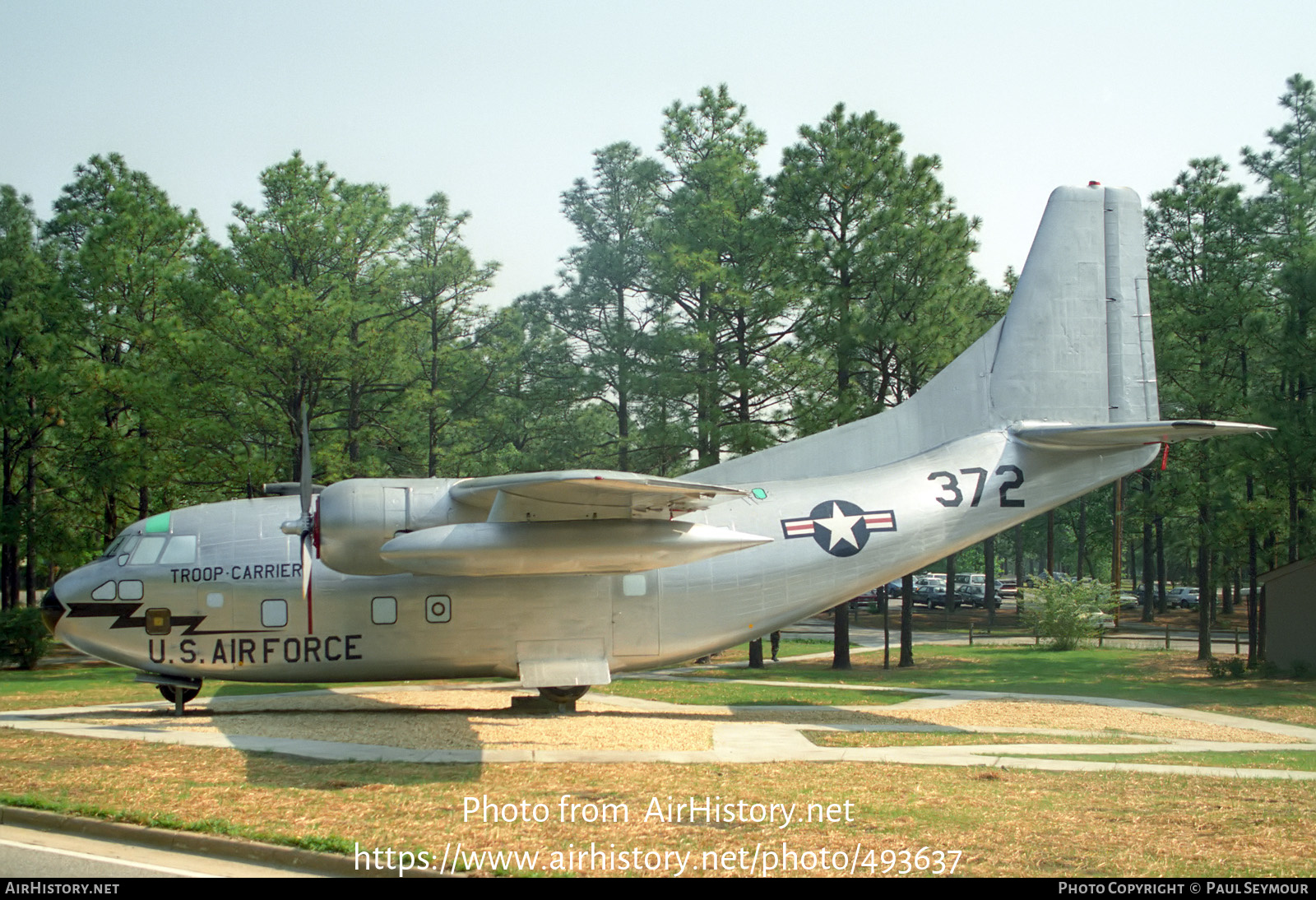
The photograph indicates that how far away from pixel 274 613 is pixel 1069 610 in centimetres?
2988

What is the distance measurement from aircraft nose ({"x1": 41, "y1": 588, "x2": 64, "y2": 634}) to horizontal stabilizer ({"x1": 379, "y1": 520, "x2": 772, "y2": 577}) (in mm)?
6342

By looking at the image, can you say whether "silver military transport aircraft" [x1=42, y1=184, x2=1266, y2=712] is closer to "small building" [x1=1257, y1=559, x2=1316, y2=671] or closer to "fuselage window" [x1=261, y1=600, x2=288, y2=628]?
"fuselage window" [x1=261, y1=600, x2=288, y2=628]

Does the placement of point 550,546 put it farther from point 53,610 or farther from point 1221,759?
point 1221,759

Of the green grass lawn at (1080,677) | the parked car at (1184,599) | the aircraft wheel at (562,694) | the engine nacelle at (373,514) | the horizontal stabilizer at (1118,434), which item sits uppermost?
the horizontal stabilizer at (1118,434)

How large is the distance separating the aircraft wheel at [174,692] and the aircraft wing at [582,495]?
638cm

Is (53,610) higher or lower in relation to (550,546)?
lower

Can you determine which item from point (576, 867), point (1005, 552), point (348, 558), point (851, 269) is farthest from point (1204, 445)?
point (1005, 552)

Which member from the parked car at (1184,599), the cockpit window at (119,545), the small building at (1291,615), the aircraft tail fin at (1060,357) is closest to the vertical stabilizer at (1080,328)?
the aircraft tail fin at (1060,357)

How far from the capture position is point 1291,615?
25250mm

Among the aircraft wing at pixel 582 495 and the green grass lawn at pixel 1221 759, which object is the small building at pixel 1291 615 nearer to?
the green grass lawn at pixel 1221 759

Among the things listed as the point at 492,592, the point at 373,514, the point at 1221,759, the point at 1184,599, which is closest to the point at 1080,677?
the point at 1221,759

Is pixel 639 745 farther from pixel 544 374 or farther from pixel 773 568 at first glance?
pixel 544 374

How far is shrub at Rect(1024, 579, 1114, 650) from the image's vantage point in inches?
1463

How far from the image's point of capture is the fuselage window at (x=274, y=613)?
16844 mm
